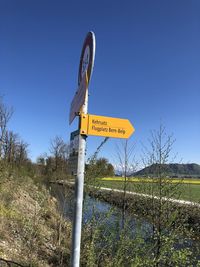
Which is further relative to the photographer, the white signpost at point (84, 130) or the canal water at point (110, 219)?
the canal water at point (110, 219)

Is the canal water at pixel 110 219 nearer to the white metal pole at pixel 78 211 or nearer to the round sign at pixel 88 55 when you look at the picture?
the white metal pole at pixel 78 211

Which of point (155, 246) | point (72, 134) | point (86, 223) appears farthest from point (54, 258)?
point (72, 134)

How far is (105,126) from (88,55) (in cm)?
74

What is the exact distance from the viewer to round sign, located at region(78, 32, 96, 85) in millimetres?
3227

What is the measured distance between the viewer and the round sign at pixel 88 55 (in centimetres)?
323

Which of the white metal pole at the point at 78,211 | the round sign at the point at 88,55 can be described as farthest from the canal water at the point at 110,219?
the round sign at the point at 88,55

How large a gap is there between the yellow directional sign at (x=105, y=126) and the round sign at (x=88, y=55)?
0.42 meters

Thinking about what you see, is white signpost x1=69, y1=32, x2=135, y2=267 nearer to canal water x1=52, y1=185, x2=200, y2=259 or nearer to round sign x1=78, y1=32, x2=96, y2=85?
round sign x1=78, y1=32, x2=96, y2=85

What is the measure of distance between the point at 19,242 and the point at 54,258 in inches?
48.5

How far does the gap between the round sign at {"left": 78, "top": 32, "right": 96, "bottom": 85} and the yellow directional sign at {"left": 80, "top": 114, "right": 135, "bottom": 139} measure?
0.42m

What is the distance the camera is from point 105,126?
331 cm

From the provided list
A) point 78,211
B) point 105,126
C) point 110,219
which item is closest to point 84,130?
point 105,126

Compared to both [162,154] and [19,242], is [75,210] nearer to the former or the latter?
[162,154]

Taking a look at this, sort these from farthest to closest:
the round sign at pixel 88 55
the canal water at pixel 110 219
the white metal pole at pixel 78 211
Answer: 1. the canal water at pixel 110 219
2. the round sign at pixel 88 55
3. the white metal pole at pixel 78 211
